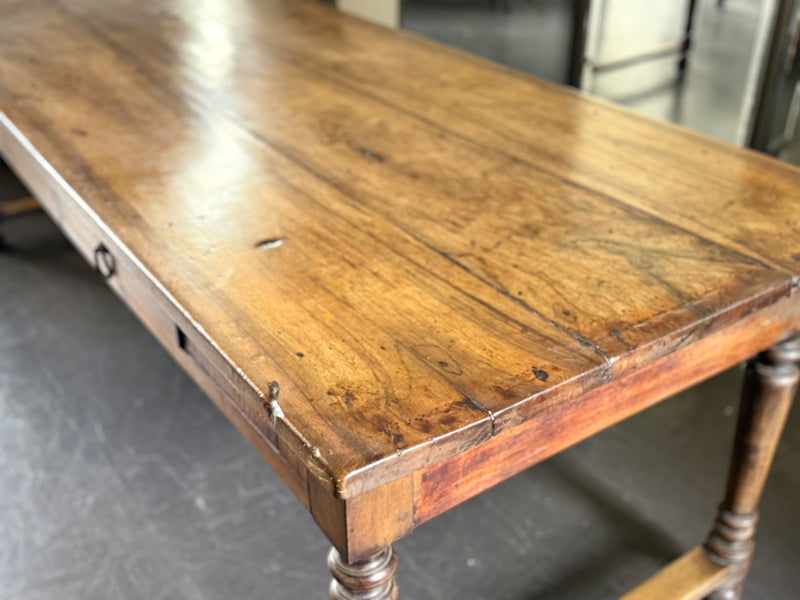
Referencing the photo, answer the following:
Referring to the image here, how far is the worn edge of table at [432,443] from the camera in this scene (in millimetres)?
657

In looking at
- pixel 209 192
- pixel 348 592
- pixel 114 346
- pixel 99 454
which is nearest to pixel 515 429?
pixel 348 592

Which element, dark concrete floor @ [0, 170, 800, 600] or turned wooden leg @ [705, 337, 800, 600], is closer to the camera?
turned wooden leg @ [705, 337, 800, 600]

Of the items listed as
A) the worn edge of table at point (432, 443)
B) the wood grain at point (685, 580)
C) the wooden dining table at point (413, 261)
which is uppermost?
the wooden dining table at point (413, 261)

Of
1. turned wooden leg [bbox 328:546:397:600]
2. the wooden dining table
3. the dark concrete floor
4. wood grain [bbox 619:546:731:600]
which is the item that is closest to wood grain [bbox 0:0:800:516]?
the wooden dining table

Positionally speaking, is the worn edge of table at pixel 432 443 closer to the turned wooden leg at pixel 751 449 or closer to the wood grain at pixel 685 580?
the turned wooden leg at pixel 751 449

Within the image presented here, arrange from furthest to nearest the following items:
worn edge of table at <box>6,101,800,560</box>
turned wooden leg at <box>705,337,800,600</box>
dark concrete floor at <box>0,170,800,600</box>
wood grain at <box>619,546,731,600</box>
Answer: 1. dark concrete floor at <box>0,170,800,600</box>
2. wood grain at <box>619,546,731,600</box>
3. turned wooden leg at <box>705,337,800,600</box>
4. worn edge of table at <box>6,101,800,560</box>

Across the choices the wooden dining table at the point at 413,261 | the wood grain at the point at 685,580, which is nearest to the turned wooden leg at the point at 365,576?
the wooden dining table at the point at 413,261

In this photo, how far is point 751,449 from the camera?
117 centimetres

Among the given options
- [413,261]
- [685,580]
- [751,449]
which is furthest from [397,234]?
[685,580]

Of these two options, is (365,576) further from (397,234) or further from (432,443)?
(397,234)

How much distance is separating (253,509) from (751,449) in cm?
89

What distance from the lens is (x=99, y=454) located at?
1.69 meters

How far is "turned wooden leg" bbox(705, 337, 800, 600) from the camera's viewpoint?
1091mm

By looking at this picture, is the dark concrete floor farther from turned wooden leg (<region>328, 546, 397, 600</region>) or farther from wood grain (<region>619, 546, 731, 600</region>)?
turned wooden leg (<region>328, 546, 397, 600</region>)
